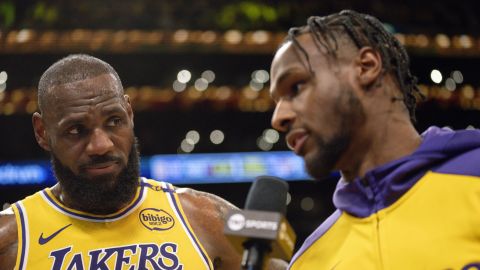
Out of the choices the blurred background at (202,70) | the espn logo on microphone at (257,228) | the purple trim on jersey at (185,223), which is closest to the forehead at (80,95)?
the purple trim on jersey at (185,223)

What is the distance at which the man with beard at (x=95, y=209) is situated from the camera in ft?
7.04

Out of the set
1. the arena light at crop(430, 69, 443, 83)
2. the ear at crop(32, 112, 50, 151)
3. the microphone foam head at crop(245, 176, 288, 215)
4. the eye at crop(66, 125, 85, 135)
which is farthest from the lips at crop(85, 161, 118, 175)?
the arena light at crop(430, 69, 443, 83)

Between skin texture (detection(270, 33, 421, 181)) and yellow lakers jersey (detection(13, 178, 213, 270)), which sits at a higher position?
skin texture (detection(270, 33, 421, 181))

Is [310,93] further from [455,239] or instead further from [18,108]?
[18,108]

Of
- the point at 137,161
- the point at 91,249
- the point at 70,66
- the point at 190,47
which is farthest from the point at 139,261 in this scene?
the point at 190,47

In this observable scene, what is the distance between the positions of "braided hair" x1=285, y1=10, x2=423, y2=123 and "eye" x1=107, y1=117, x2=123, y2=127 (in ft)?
2.49

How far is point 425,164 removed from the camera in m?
1.53

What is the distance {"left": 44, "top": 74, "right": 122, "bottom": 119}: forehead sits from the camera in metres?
2.20

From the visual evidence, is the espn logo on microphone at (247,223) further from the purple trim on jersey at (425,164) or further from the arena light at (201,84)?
the arena light at (201,84)

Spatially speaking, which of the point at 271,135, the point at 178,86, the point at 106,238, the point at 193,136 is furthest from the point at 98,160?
the point at 271,135

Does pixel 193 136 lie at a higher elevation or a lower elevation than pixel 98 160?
lower

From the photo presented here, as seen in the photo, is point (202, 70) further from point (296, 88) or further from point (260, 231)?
point (260, 231)

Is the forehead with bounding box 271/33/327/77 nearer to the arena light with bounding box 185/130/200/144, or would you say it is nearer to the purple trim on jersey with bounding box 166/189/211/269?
the purple trim on jersey with bounding box 166/189/211/269

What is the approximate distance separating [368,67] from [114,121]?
0.95 meters
